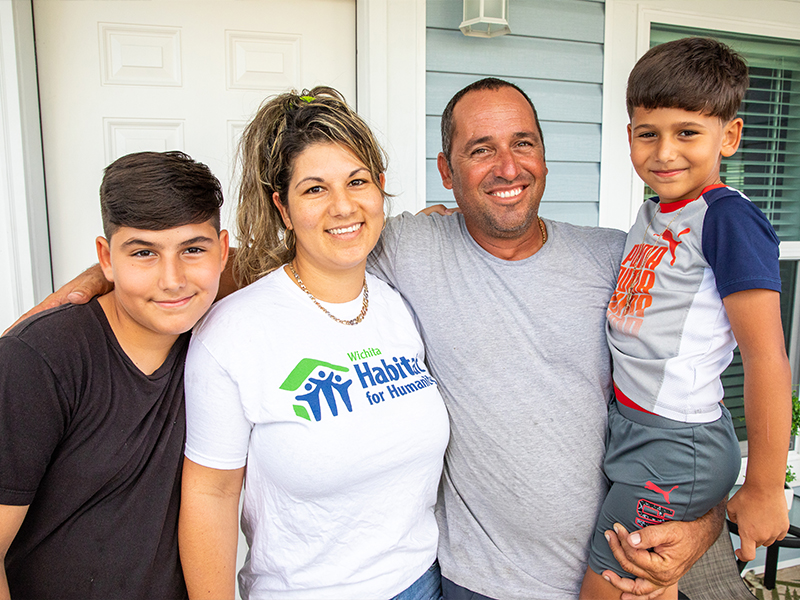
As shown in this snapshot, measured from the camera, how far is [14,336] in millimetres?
947

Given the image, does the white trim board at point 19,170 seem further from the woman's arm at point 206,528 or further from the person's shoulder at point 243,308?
the woman's arm at point 206,528

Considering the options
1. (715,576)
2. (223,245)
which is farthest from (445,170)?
(715,576)

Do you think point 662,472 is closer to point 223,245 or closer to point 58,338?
point 223,245

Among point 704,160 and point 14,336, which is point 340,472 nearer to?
point 14,336

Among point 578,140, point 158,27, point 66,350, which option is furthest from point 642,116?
point 158,27

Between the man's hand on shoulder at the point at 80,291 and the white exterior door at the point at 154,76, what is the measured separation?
74 centimetres

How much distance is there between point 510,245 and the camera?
148 centimetres

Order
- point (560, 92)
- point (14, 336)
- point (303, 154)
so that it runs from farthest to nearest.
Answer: point (560, 92) < point (303, 154) < point (14, 336)

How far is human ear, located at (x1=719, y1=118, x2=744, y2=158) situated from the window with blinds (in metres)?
1.61

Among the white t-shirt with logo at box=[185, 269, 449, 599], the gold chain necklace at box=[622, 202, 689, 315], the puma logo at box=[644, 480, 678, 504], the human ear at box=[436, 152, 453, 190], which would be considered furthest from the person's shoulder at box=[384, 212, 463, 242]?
the puma logo at box=[644, 480, 678, 504]

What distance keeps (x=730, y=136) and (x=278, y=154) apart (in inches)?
42.5

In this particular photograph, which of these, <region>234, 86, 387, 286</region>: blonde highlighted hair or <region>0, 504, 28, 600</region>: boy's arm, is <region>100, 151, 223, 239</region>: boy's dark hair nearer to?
<region>234, 86, 387, 286</region>: blonde highlighted hair

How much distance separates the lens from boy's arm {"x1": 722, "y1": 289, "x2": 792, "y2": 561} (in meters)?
1.12

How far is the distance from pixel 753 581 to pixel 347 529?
8.53 feet
